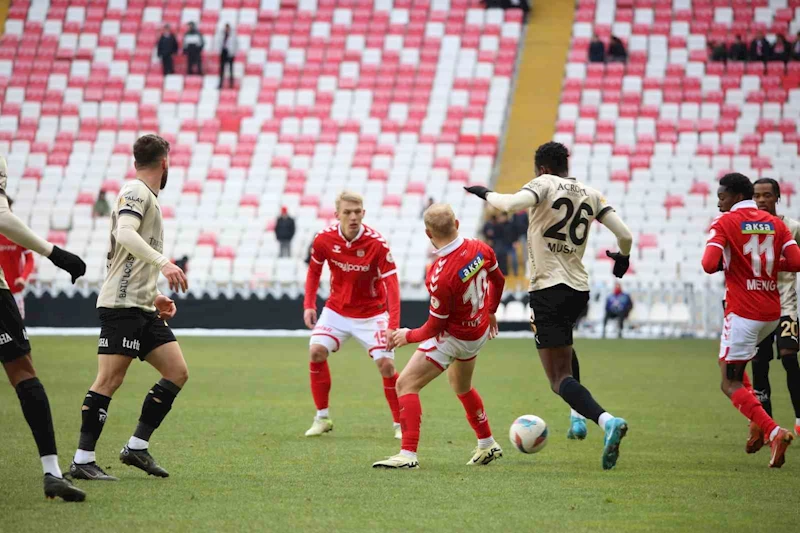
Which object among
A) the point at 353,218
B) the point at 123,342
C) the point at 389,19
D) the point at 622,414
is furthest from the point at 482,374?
the point at 389,19

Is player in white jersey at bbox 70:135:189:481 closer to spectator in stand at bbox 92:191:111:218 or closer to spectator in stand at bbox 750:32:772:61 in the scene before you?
spectator in stand at bbox 92:191:111:218

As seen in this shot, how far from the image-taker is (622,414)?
11320mm

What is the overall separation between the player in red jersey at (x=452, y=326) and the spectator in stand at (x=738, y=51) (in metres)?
29.4

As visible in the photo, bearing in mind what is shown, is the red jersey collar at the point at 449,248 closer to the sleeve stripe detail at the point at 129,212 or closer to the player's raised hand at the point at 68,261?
the sleeve stripe detail at the point at 129,212

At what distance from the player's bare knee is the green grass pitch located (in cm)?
66

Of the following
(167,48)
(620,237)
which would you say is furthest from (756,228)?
(167,48)

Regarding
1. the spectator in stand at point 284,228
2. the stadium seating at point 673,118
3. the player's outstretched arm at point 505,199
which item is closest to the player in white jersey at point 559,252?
the player's outstretched arm at point 505,199

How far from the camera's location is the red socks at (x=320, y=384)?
9812 mm

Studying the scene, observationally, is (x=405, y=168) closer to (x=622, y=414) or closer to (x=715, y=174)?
(x=715, y=174)

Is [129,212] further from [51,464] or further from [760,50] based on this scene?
[760,50]

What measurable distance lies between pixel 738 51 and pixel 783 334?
2771cm

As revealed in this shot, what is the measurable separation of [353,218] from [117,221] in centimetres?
274

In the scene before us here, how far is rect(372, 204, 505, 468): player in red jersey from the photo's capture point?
754cm

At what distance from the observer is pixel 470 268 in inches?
299
